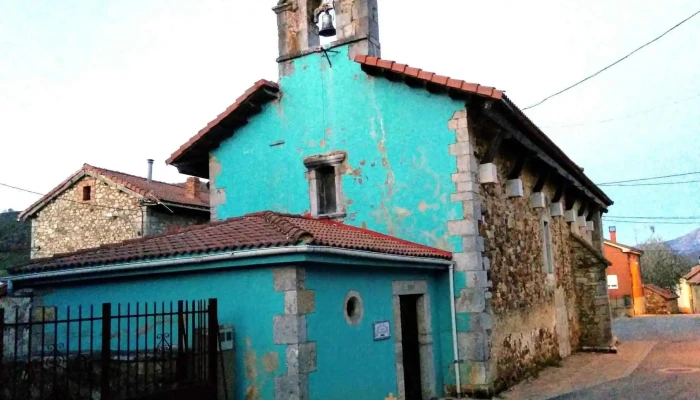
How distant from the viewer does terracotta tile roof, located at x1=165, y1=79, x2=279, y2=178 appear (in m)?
11.7

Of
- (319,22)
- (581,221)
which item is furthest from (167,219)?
(581,221)

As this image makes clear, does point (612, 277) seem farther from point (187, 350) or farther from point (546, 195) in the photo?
point (187, 350)

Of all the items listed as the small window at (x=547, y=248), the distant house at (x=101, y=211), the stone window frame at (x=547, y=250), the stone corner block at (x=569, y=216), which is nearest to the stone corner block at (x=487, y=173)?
the stone window frame at (x=547, y=250)

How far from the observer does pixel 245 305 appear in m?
7.45

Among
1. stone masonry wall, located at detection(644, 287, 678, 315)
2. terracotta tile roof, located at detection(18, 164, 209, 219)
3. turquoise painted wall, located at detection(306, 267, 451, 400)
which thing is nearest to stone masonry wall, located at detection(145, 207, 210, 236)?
terracotta tile roof, located at detection(18, 164, 209, 219)

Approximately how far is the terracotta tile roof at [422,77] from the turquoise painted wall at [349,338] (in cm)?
306

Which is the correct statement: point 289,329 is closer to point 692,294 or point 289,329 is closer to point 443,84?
point 443,84

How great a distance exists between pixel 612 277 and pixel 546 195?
78.7ft

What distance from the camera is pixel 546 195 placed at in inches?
585

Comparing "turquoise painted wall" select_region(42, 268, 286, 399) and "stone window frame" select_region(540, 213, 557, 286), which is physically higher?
"stone window frame" select_region(540, 213, 557, 286)

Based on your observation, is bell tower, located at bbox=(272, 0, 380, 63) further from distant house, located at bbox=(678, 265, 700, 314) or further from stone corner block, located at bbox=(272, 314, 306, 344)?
distant house, located at bbox=(678, 265, 700, 314)

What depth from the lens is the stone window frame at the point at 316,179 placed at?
11133 mm

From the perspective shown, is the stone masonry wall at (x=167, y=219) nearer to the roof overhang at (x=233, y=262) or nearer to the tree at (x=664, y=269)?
the roof overhang at (x=233, y=262)

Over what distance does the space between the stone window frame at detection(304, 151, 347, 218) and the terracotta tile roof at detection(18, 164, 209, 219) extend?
1060cm
